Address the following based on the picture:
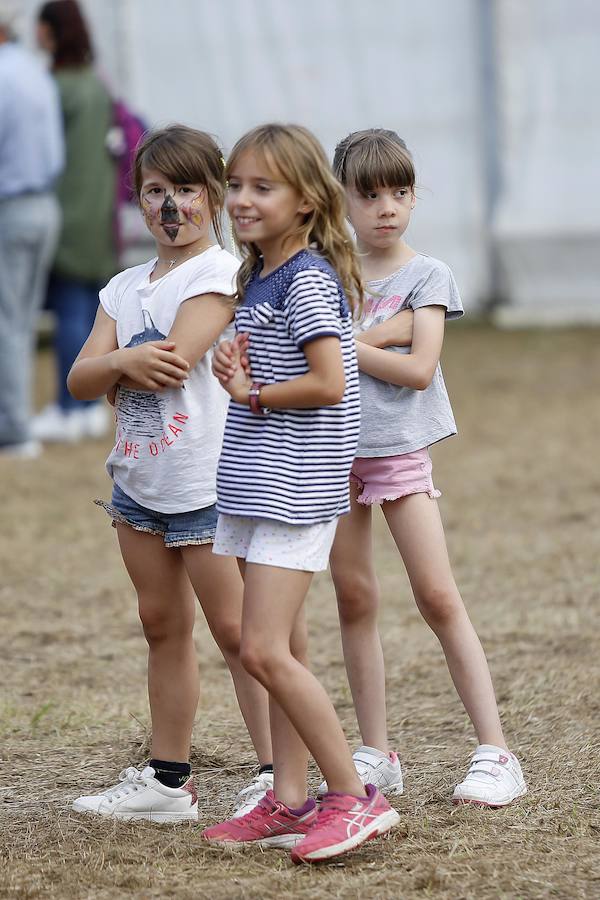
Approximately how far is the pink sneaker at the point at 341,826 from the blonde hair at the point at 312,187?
1020 mm

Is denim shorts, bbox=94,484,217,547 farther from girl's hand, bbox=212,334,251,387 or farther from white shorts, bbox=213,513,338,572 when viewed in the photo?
girl's hand, bbox=212,334,251,387

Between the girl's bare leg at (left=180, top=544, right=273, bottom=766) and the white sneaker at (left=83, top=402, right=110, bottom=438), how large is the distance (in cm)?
537

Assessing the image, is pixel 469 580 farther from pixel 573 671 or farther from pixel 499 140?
pixel 499 140

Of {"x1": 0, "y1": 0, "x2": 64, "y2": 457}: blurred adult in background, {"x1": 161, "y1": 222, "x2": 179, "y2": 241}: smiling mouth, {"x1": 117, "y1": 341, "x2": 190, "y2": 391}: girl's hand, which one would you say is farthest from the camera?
{"x1": 0, "y1": 0, "x2": 64, "y2": 457}: blurred adult in background

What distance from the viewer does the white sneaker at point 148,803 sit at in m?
3.33

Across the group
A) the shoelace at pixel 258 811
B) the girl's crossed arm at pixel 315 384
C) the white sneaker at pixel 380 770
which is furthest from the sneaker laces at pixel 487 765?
the girl's crossed arm at pixel 315 384

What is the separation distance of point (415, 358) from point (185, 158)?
67 cm

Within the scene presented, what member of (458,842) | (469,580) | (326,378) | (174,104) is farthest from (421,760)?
(174,104)

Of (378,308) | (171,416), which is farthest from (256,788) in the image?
(378,308)

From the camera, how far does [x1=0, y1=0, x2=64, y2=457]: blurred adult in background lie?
7.51 meters

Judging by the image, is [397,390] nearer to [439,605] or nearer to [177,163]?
[439,605]

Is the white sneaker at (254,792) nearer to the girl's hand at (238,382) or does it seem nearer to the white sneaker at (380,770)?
the white sneaker at (380,770)

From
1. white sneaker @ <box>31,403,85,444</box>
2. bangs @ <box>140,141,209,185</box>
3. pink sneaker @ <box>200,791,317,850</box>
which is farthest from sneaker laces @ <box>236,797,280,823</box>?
white sneaker @ <box>31,403,85,444</box>

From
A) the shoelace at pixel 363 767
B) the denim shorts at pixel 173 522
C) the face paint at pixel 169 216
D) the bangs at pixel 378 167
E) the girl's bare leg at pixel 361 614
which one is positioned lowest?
the shoelace at pixel 363 767
